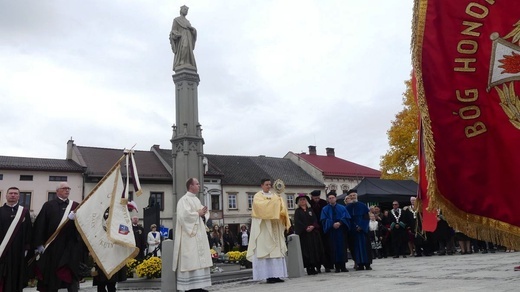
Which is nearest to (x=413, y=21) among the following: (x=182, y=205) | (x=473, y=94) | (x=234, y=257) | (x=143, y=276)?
(x=473, y=94)

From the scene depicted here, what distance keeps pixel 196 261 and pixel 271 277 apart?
6.82 feet

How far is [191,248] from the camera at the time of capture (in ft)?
26.7

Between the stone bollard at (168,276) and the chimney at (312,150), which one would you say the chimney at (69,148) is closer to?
the chimney at (312,150)

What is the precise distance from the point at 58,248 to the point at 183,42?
34.9 ft

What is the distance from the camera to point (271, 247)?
31.6 ft

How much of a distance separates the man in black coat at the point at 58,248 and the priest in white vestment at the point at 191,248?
1.67 m

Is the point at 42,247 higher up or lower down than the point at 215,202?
lower down

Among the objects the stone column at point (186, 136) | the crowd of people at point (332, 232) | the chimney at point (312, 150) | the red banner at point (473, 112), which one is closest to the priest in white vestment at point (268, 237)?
the crowd of people at point (332, 232)

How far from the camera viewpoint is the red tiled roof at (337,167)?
5200 centimetres

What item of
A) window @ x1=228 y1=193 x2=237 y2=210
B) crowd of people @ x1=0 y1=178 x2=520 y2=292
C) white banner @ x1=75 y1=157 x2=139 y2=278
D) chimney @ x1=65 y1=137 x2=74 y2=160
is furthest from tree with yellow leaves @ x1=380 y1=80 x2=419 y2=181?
chimney @ x1=65 y1=137 x2=74 y2=160

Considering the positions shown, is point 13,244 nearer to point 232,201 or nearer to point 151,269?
point 151,269

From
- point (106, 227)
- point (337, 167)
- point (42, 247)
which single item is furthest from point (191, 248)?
point (337, 167)

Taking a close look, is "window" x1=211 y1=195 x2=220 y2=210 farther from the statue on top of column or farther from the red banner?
the red banner

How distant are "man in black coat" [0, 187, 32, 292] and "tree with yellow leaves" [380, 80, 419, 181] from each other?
2541 centimetres
